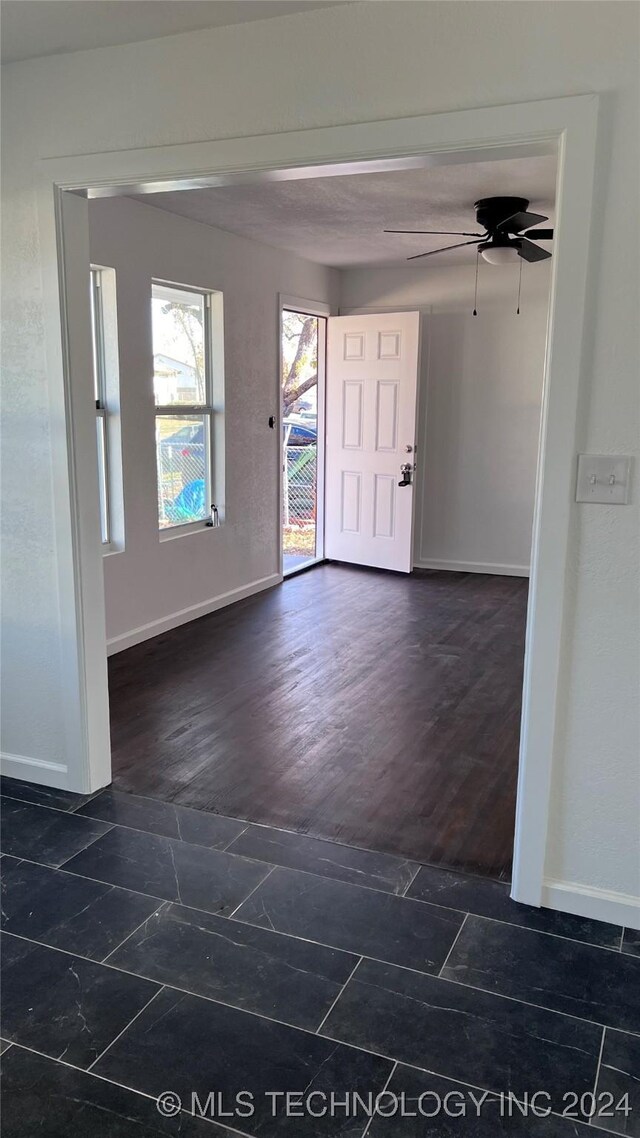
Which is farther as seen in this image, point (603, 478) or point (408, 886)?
point (408, 886)

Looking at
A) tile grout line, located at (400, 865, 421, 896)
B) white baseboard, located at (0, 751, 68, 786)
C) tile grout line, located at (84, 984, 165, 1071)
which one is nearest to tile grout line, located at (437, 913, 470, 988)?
tile grout line, located at (400, 865, 421, 896)

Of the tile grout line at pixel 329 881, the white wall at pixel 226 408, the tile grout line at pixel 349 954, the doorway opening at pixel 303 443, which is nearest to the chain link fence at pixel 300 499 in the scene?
the doorway opening at pixel 303 443

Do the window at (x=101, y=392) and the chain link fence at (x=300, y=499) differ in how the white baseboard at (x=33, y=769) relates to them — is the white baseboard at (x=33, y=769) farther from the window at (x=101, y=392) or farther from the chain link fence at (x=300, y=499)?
the chain link fence at (x=300, y=499)

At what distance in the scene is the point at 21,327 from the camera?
2758 mm

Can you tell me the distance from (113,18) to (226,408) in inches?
125

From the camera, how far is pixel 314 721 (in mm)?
3693

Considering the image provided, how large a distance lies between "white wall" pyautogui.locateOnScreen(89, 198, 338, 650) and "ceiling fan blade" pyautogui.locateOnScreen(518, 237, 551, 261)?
6.02 ft

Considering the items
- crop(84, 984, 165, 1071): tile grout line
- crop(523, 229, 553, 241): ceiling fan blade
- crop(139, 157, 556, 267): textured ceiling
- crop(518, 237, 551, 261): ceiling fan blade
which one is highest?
crop(139, 157, 556, 267): textured ceiling

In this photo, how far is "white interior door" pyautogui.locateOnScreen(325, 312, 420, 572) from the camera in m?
6.39

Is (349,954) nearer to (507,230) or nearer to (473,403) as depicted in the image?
(507,230)

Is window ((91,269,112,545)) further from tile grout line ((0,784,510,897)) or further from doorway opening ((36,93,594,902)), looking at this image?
tile grout line ((0,784,510,897))

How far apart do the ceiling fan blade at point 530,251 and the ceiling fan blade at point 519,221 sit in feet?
0.48

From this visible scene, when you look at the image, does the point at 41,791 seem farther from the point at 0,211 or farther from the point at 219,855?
the point at 0,211

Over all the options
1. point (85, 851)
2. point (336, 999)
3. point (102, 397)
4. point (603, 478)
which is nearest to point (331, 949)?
point (336, 999)
